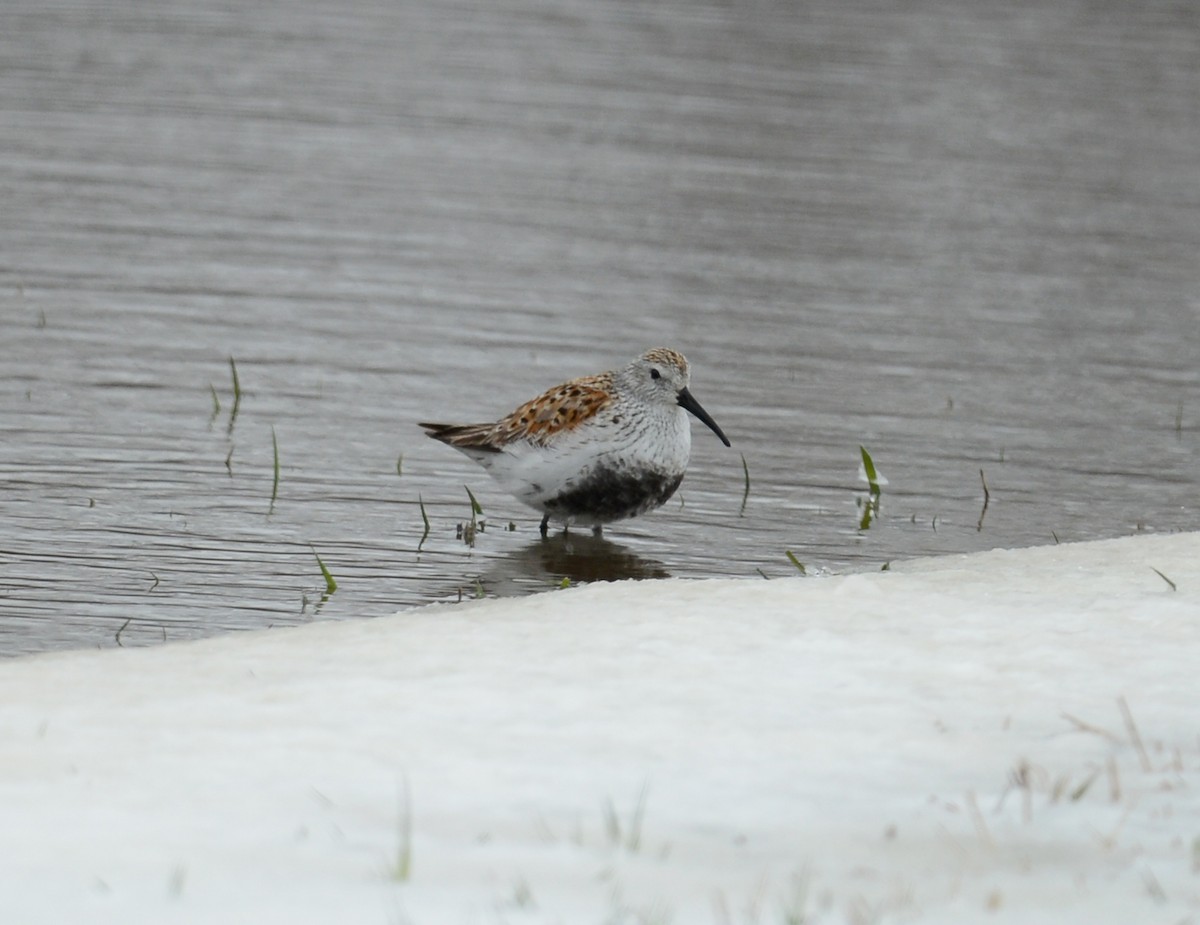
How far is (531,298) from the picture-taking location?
15289 millimetres

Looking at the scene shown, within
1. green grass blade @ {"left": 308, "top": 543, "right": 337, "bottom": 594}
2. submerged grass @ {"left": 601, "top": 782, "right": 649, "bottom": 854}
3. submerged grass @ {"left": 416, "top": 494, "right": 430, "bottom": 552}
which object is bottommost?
green grass blade @ {"left": 308, "top": 543, "right": 337, "bottom": 594}

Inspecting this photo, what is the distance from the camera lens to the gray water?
32.4 ft

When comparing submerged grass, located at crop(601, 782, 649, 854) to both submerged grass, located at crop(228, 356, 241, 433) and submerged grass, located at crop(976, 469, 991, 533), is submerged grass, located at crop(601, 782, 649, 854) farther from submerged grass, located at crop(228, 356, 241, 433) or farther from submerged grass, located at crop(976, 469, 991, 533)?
submerged grass, located at crop(228, 356, 241, 433)

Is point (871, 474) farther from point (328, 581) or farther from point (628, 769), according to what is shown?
point (628, 769)

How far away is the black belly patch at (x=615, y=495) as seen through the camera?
9.79 meters

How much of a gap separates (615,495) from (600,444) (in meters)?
0.29

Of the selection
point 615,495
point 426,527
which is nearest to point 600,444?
point 615,495

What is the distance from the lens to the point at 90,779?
4699 millimetres

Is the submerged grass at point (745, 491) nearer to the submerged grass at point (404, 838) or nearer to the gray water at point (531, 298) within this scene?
the gray water at point (531, 298)

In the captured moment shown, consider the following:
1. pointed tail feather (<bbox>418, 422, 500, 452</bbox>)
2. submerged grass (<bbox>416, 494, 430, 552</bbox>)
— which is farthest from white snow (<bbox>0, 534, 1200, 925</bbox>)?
pointed tail feather (<bbox>418, 422, 500, 452</bbox>)

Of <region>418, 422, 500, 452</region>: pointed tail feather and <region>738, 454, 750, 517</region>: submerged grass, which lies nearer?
<region>418, 422, 500, 452</region>: pointed tail feather

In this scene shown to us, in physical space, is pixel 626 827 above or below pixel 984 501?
below

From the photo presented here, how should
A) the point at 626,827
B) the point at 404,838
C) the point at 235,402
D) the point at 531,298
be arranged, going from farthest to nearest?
the point at 531,298
the point at 235,402
the point at 626,827
the point at 404,838

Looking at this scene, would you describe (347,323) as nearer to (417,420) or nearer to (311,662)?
(417,420)
